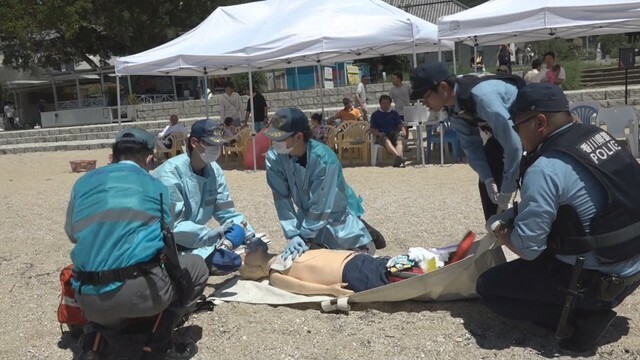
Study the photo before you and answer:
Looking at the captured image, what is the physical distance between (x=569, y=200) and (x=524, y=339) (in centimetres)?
87

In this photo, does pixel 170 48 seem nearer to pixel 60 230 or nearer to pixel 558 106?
pixel 60 230

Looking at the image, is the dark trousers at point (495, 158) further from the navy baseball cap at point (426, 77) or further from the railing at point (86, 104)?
the railing at point (86, 104)

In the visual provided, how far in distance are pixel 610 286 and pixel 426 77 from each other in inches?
64.2

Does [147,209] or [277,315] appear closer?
[147,209]

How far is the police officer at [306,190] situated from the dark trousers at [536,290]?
129 cm

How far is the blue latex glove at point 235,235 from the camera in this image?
4.07 m

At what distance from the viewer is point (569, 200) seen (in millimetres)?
2822

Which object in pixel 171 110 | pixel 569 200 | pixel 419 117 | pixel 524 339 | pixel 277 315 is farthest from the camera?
pixel 171 110

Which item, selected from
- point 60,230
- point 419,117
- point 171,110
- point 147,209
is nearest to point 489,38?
point 419,117

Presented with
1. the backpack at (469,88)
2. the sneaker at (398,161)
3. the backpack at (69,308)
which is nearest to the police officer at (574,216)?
the backpack at (469,88)

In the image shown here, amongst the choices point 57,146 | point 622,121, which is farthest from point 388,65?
point 622,121

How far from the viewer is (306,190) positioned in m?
4.35

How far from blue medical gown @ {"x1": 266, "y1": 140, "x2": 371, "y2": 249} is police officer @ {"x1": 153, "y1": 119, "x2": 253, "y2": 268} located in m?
0.35

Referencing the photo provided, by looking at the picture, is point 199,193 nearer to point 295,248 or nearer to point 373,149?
point 295,248
